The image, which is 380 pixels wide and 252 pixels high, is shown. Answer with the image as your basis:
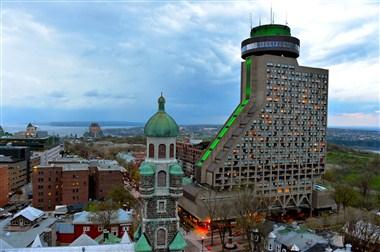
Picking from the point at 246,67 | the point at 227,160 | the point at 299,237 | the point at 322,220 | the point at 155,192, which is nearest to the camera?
the point at 155,192

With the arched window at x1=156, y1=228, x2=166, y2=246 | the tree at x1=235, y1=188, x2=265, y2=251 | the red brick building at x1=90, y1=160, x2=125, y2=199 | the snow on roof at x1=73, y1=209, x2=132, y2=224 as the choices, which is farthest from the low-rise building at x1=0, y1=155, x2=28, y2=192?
the arched window at x1=156, y1=228, x2=166, y2=246

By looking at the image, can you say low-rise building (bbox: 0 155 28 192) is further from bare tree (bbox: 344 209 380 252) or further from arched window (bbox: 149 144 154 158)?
bare tree (bbox: 344 209 380 252)

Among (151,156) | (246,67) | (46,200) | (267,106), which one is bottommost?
(46,200)

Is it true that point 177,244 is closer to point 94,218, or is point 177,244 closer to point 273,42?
point 94,218

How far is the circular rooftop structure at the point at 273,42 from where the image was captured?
76.5 meters

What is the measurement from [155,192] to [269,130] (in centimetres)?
5130

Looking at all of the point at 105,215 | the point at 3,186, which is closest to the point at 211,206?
the point at 105,215

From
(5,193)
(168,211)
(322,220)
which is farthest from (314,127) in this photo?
(5,193)

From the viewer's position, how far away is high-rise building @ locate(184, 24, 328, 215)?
6962 cm

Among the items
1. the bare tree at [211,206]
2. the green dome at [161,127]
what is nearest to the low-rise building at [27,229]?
the green dome at [161,127]

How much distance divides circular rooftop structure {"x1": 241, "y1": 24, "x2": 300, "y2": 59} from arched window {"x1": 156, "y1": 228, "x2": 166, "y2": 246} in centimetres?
6245

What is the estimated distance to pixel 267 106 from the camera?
70.9 metres

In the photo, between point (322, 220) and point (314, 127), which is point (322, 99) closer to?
point (314, 127)

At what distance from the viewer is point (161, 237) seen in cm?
2464
